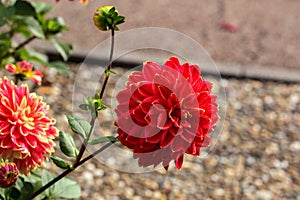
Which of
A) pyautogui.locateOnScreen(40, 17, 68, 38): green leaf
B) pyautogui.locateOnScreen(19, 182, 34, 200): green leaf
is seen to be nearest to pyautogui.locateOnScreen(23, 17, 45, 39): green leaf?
pyautogui.locateOnScreen(40, 17, 68, 38): green leaf

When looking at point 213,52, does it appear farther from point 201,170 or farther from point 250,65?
point 201,170

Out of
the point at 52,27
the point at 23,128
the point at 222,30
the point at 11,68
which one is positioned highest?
the point at 23,128

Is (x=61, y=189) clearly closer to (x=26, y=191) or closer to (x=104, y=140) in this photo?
(x=26, y=191)

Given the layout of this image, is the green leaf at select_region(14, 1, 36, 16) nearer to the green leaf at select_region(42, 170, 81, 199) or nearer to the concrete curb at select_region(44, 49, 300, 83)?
the green leaf at select_region(42, 170, 81, 199)

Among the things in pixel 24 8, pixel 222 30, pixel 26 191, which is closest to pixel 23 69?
pixel 24 8

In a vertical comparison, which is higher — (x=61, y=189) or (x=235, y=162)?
(x=61, y=189)

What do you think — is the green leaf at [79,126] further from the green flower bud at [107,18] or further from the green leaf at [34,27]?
the green leaf at [34,27]
